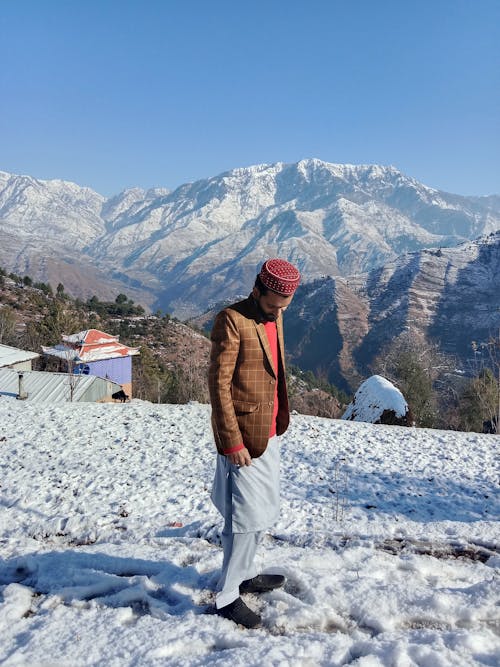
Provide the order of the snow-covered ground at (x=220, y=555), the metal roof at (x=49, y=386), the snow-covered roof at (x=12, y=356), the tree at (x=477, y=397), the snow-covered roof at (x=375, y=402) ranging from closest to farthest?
the snow-covered ground at (x=220, y=555) → the snow-covered roof at (x=375, y=402) → the metal roof at (x=49, y=386) → the snow-covered roof at (x=12, y=356) → the tree at (x=477, y=397)

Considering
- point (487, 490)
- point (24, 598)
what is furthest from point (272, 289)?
point (487, 490)

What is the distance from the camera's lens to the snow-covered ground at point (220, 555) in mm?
2598

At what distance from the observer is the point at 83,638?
2.69 metres

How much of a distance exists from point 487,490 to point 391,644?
4939mm

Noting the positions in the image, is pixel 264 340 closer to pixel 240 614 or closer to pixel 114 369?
pixel 240 614

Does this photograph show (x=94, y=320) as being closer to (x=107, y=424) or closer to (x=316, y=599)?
(x=107, y=424)

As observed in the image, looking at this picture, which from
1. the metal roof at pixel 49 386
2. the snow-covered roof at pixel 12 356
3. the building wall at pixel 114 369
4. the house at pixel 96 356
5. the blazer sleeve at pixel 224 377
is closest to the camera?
the blazer sleeve at pixel 224 377

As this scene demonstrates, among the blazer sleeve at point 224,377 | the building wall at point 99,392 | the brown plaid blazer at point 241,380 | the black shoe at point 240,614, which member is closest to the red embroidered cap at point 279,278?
the brown plaid blazer at point 241,380

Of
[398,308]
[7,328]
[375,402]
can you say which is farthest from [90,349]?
[398,308]

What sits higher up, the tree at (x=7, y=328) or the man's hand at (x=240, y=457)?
the man's hand at (x=240, y=457)

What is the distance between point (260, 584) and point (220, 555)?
0.69 m

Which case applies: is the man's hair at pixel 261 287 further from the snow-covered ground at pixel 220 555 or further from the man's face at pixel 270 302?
the snow-covered ground at pixel 220 555

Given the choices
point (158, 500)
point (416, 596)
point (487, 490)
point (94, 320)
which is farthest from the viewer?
point (94, 320)

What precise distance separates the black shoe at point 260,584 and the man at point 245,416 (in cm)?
25
